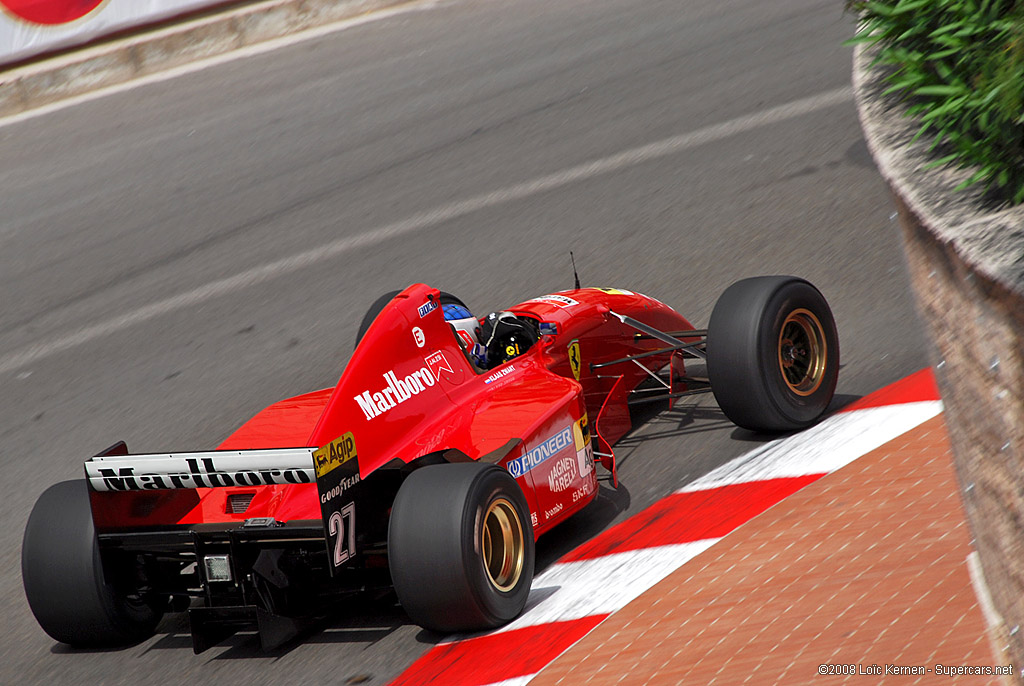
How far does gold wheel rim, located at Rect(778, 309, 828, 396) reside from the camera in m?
5.45

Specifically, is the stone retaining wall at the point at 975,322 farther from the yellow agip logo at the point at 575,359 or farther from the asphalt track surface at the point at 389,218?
the yellow agip logo at the point at 575,359

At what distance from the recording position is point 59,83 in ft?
45.6

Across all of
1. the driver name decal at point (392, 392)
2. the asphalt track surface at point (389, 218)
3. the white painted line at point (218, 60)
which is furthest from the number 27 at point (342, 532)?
the white painted line at point (218, 60)

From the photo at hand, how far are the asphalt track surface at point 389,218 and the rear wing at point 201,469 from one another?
0.72 meters

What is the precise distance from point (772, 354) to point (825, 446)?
46 centimetres

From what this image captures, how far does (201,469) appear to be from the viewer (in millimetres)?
4250

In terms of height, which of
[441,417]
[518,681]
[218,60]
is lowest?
[518,681]

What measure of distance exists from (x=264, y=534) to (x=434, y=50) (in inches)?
406

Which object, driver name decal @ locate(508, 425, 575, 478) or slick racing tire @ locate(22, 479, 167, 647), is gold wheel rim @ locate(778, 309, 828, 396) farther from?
slick racing tire @ locate(22, 479, 167, 647)

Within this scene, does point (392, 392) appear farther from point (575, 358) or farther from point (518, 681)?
point (518, 681)

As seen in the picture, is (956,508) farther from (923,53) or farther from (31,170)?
(31,170)

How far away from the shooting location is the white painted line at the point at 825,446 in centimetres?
495

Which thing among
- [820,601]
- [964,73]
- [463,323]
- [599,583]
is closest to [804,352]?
[463,323]

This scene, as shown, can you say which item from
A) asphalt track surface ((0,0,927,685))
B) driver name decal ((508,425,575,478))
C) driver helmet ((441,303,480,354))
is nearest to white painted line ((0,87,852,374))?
asphalt track surface ((0,0,927,685))
